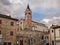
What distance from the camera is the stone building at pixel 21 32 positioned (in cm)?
4247

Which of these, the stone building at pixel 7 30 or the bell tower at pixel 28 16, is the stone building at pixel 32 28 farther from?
the stone building at pixel 7 30

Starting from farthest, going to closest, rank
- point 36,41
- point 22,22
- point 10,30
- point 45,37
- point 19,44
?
point 22,22
point 45,37
point 36,41
point 19,44
point 10,30

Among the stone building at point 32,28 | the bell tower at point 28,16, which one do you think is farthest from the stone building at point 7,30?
the bell tower at point 28,16

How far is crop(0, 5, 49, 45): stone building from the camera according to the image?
4247cm

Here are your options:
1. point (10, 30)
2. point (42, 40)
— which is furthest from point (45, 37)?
point (10, 30)

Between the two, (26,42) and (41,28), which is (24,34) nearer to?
(26,42)

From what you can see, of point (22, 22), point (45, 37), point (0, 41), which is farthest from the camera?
point (22, 22)

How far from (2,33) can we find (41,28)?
38424mm

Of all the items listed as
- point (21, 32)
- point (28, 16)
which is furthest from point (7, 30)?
point (28, 16)

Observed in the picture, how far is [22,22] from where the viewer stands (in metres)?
71.0

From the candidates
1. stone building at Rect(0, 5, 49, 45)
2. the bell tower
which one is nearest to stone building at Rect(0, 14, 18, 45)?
stone building at Rect(0, 5, 49, 45)

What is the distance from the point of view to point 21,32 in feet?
185

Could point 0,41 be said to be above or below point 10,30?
below

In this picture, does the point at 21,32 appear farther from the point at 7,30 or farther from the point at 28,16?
the point at 28,16
